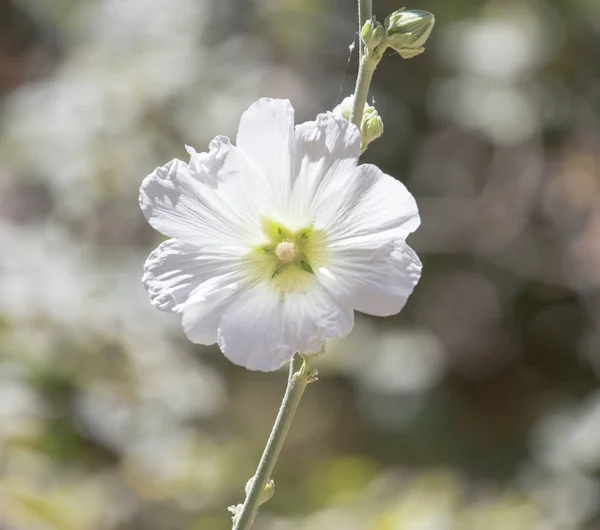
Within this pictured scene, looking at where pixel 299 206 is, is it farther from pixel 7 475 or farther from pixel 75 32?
pixel 75 32

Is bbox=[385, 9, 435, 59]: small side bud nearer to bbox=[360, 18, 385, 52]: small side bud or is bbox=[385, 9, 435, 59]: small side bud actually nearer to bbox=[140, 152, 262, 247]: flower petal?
bbox=[360, 18, 385, 52]: small side bud

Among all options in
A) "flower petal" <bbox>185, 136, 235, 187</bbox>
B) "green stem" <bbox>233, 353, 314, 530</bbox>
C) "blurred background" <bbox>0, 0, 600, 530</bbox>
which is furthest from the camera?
"blurred background" <bbox>0, 0, 600, 530</bbox>

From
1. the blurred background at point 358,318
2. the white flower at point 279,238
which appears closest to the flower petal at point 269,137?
the white flower at point 279,238

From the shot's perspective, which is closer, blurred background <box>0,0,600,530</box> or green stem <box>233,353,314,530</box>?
green stem <box>233,353,314,530</box>

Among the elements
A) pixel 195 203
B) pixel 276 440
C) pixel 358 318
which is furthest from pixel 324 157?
pixel 358 318

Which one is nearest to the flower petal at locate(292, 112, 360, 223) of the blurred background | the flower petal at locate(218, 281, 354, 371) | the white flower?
the white flower

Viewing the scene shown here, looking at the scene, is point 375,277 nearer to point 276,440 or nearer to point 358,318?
point 276,440
